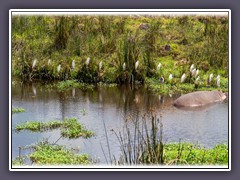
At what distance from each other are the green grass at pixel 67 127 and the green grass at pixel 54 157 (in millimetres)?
148

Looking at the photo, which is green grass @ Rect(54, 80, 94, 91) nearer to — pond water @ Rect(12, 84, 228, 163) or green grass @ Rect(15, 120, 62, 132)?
pond water @ Rect(12, 84, 228, 163)

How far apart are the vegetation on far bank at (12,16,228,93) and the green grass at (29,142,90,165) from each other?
58 centimetres

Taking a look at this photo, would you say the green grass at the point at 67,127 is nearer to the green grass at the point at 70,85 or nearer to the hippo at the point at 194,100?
the green grass at the point at 70,85

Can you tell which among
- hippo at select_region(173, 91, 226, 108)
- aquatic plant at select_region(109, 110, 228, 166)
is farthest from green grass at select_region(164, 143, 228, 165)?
hippo at select_region(173, 91, 226, 108)

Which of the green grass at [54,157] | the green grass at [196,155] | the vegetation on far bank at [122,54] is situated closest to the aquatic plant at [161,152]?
the green grass at [196,155]

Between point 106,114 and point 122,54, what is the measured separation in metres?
0.50

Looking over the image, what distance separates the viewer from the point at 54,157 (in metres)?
11.4

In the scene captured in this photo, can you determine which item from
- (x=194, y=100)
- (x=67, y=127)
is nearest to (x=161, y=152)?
(x=194, y=100)

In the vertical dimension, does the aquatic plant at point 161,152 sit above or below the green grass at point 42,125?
below

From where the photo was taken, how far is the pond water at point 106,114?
11.5m

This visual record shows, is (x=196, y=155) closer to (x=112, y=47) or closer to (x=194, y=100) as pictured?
(x=194, y=100)
